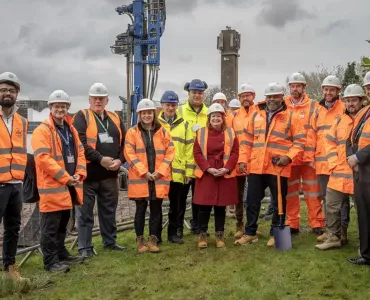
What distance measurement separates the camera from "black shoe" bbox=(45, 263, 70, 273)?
5.77 metres

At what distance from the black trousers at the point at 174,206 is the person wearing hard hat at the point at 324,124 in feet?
6.52

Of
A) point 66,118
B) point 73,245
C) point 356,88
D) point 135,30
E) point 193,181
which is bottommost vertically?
point 73,245

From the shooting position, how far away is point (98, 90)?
643 cm

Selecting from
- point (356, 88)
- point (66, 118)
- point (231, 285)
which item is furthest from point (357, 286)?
point (66, 118)

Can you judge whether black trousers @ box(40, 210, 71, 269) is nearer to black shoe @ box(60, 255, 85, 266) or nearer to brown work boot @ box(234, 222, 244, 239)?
black shoe @ box(60, 255, 85, 266)

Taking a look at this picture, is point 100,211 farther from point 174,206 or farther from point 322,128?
point 322,128

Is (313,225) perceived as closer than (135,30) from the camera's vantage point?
Yes

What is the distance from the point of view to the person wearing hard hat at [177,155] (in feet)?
22.5

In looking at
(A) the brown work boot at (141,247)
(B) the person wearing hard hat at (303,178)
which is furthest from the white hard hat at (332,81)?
(A) the brown work boot at (141,247)

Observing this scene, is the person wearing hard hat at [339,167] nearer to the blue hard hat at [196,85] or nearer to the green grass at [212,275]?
the green grass at [212,275]

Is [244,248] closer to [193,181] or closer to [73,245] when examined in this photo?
[193,181]

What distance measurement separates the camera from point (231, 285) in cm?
506

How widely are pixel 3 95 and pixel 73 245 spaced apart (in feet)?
9.30

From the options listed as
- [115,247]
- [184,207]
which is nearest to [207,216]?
[184,207]
